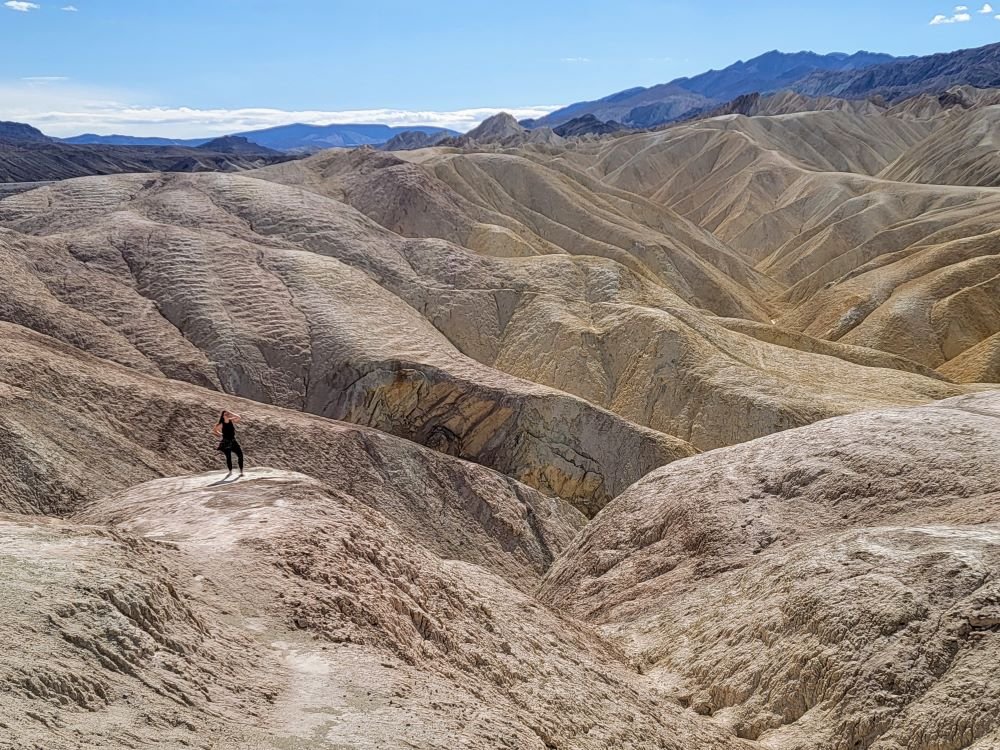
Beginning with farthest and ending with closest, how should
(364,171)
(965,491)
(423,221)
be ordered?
(364,171) → (423,221) → (965,491)

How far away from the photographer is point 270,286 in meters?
33.8

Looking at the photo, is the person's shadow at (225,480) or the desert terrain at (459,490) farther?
the person's shadow at (225,480)

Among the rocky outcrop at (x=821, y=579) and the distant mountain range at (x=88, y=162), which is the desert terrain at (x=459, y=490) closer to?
the rocky outcrop at (x=821, y=579)

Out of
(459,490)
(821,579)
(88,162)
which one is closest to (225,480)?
(821,579)

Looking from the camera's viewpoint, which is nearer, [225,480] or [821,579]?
[821,579]

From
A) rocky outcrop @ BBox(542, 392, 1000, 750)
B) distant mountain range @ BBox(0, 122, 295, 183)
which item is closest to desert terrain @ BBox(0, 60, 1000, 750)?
rocky outcrop @ BBox(542, 392, 1000, 750)

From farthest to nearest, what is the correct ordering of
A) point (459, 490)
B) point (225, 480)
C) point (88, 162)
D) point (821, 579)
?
1. point (88, 162)
2. point (459, 490)
3. point (225, 480)
4. point (821, 579)

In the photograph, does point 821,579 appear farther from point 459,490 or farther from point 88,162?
point 88,162

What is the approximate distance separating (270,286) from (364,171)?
2599 cm

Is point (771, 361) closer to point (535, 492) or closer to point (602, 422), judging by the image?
point (602, 422)

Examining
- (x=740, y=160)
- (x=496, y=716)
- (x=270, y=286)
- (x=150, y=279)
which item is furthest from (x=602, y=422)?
(x=740, y=160)

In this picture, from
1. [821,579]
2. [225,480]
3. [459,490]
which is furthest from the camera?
[459,490]

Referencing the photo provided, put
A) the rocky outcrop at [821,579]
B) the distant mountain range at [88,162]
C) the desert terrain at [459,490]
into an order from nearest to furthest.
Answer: the desert terrain at [459,490] → the rocky outcrop at [821,579] → the distant mountain range at [88,162]

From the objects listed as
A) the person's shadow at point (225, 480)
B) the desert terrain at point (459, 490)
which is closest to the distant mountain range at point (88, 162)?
the desert terrain at point (459, 490)
